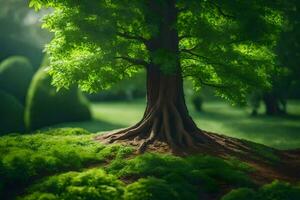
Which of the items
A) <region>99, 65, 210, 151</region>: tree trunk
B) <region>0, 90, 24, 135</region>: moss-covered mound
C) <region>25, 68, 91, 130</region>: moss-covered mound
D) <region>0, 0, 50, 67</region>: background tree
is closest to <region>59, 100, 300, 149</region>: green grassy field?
<region>25, 68, 91, 130</region>: moss-covered mound

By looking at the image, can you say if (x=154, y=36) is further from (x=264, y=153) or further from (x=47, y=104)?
(x=47, y=104)

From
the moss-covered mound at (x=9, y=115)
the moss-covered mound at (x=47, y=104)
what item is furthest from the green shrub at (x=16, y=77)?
the moss-covered mound at (x=47, y=104)

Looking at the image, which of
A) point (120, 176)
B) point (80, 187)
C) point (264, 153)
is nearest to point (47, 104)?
point (264, 153)

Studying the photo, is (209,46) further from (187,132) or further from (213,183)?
(213,183)

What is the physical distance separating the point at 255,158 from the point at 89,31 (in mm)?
6695

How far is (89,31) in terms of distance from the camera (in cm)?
1468

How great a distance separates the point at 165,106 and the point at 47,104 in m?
12.7

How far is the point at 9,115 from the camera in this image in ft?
88.8

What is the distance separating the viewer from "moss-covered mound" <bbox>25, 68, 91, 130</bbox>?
27.0m

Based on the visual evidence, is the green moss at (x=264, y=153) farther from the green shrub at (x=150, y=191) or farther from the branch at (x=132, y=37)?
the green shrub at (x=150, y=191)

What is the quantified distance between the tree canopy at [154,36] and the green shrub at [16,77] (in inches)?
590

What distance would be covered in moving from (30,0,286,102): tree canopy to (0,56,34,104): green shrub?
49.2 ft

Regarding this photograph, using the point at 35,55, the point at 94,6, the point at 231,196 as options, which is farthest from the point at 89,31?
the point at 35,55

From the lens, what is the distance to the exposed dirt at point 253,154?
14264mm
